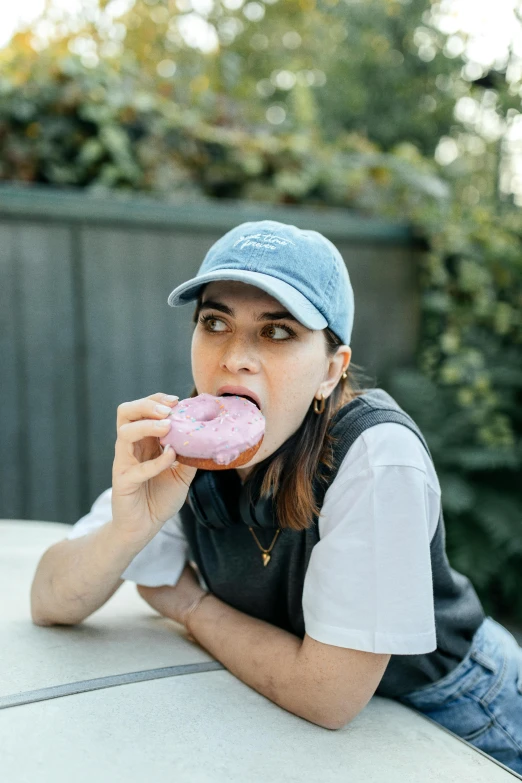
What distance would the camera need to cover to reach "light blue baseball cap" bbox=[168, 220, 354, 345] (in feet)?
4.98

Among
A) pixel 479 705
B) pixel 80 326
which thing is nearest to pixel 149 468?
pixel 479 705

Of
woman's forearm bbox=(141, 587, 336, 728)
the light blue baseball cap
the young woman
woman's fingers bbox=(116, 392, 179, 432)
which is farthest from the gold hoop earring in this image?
woman's forearm bbox=(141, 587, 336, 728)

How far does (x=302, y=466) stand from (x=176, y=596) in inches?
21.0

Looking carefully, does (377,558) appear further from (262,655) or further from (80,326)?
(80,326)

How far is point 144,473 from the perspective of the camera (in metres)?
1.47

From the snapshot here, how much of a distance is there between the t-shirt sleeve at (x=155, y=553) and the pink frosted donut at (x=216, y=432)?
1.42ft

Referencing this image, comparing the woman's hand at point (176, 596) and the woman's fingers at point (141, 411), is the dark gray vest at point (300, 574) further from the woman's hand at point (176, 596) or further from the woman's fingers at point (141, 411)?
the woman's fingers at point (141, 411)

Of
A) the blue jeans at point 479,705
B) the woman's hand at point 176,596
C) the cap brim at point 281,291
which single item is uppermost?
the cap brim at point 281,291

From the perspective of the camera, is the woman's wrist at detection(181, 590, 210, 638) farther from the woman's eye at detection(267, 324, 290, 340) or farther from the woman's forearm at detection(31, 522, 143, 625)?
the woman's eye at detection(267, 324, 290, 340)

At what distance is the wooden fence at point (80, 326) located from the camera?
13.5 ft

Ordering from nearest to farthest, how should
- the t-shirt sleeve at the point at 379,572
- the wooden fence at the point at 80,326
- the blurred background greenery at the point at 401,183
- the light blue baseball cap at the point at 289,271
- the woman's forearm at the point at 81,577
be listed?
the t-shirt sleeve at the point at 379,572
the light blue baseball cap at the point at 289,271
the woman's forearm at the point at 81,577
the wooden fence at the point at 80,326
the blurred background greenery at the point at 401,183

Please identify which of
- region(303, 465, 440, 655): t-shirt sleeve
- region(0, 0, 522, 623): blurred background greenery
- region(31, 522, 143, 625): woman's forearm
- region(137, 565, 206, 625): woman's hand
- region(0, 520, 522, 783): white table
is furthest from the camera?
region(0, 0, 522, 623): blurred background greenery

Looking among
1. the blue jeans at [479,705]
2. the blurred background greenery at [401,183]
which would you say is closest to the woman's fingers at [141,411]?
the blue jeans at [479,705]

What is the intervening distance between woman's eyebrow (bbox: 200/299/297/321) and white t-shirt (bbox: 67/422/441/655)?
0.32 meters
